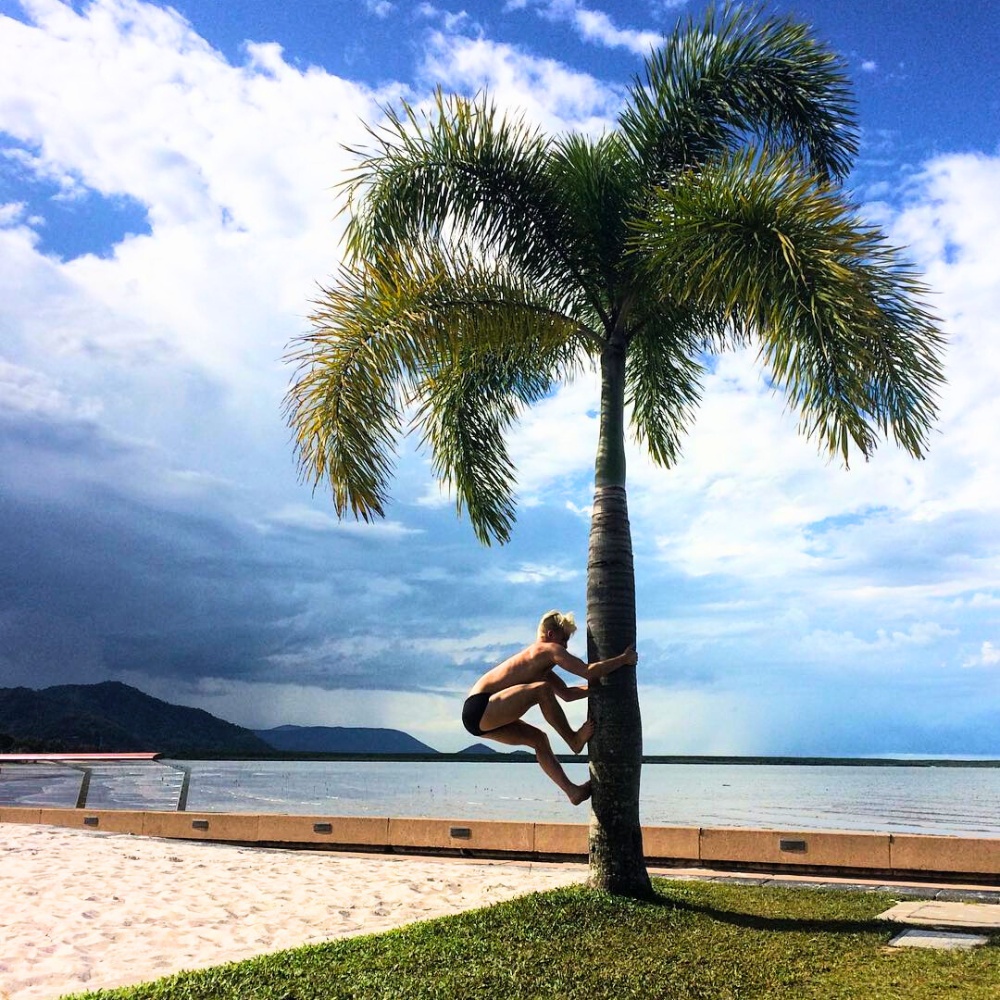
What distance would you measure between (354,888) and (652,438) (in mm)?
6525

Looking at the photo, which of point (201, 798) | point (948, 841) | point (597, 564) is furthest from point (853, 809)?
point (597, 564)

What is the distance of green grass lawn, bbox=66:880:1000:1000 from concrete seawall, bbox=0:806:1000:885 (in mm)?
2262

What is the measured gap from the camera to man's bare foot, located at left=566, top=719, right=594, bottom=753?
27.7 ft

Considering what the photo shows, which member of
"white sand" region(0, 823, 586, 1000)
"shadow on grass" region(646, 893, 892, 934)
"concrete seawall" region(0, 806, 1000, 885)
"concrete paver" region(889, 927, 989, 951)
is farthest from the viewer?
"concrete seawall" region(0, 806, 1000, 885)

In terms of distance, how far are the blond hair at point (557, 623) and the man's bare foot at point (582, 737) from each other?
895 mm

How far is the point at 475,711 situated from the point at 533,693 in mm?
506

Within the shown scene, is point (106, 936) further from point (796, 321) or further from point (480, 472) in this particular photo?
point (796, 321)

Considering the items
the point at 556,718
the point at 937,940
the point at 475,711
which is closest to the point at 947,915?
the point at 937,940

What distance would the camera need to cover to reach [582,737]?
8.76 metres

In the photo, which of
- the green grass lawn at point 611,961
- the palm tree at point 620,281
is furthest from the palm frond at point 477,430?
the green grass lawn at point 611,961

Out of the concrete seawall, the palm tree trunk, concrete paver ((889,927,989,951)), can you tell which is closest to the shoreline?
the concrete seawall

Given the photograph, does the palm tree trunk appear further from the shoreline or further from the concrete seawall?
the concrete seawall

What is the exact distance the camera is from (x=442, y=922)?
24.9 feet

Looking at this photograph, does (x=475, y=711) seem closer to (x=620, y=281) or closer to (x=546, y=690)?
(x=546, y=690)
